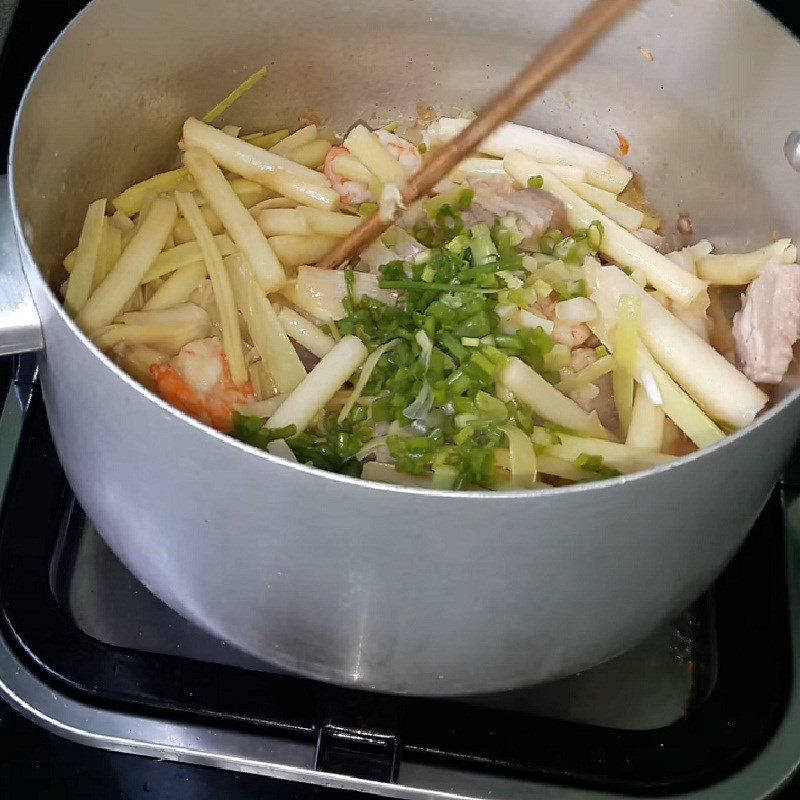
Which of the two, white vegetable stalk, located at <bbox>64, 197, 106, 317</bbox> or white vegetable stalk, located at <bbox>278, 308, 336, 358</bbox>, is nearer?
white vegetable stalk, located at <bbox>64, 197, 106, 317</bbox>

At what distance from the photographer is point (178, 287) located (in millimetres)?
1070

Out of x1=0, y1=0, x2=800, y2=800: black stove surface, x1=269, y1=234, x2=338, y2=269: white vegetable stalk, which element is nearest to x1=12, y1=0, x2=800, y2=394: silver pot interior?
x1=269, y1=234, x2=338, y2=269: white vegetable stalk

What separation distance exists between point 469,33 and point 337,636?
2.71 ft

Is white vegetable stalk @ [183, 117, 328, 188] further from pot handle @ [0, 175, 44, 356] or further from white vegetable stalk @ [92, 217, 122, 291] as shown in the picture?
pot handle @ [0, 175, 44, 356]

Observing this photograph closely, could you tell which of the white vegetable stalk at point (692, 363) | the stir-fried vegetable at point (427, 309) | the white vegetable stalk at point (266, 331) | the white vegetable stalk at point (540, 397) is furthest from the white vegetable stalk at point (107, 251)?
the white vegetable stalk at point (692, 363)

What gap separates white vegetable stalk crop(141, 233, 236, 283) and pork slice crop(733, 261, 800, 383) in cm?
61

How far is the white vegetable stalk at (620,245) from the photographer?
3.66 feet

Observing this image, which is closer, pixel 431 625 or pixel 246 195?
pixel 431 625

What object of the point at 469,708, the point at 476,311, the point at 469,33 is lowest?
the point at 469,708

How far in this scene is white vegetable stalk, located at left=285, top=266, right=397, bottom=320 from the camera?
1.08 m

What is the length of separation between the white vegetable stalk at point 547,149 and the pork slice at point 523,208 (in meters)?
0.09

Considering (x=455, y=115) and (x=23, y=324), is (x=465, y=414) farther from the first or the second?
(x=455, y=115)

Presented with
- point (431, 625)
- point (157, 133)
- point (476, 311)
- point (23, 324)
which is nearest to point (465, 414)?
point (476, 311)

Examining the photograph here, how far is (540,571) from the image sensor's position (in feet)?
2.15
